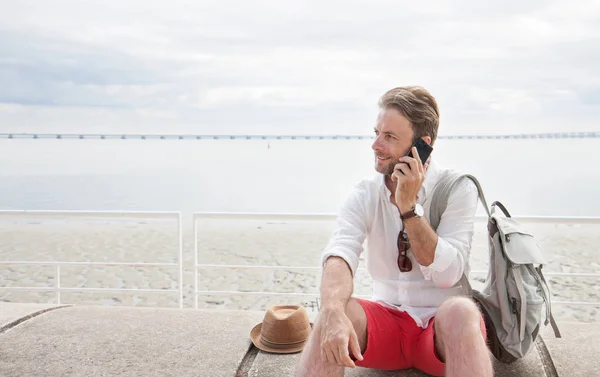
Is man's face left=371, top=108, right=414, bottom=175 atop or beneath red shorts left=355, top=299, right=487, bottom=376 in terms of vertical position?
atop

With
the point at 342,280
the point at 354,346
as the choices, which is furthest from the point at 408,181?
the point at 354,346

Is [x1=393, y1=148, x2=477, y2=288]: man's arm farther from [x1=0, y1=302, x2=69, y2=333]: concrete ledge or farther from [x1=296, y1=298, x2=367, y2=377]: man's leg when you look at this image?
[x1=0, y1=302, x2=69, y2=333]: concrete ledge

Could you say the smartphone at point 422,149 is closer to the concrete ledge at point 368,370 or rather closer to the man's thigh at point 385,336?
the man's thigh at point 385,336

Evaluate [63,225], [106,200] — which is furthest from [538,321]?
[106,200]

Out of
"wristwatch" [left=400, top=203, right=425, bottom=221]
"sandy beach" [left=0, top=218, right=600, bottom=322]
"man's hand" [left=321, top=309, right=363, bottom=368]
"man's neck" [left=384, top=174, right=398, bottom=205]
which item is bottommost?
"sandy beach" [left=0, top=218, right=600, bottom=322]

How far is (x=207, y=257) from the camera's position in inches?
489

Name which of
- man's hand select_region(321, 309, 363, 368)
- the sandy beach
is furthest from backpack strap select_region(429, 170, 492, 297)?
the sandy beach

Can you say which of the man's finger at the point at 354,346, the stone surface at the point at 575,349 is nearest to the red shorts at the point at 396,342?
the man's finger at the point at 354,346

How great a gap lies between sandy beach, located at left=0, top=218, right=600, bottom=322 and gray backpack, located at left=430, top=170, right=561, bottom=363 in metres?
6.92

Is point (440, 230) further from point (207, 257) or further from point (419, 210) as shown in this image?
point (207, 257)

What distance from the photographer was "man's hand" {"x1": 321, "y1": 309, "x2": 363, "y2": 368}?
77.1 inches

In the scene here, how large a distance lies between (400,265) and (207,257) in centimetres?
1038

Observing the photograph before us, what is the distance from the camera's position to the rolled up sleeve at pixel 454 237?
2225 mm

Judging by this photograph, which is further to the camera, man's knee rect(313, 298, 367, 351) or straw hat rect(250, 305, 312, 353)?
straw hat rect(250, 305, 312, 353)
